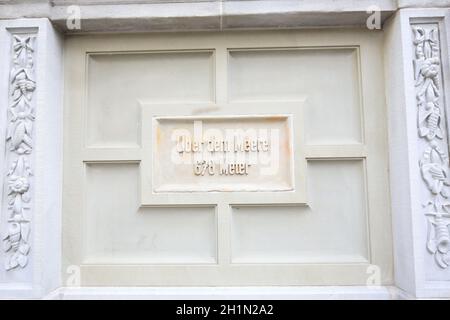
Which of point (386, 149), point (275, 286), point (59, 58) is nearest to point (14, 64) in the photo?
point (59, 58)

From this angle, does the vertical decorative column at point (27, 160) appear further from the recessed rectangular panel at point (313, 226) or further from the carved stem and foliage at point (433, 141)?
the carved stem and foliage at point (433, 141)

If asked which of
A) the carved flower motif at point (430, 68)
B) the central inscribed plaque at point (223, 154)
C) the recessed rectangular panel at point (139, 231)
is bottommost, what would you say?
the recessed rectangular panel at point (139, 231)

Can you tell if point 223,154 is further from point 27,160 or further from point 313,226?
point 27,160

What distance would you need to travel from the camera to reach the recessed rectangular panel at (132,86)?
2383 mm

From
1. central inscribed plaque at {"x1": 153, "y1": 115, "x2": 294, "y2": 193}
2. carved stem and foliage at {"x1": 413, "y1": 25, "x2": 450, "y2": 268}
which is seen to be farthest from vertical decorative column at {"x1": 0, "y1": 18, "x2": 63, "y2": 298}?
carved stem and foliage at {"x1": 413, "y1": 25, "x2": 450, "y2": 268}

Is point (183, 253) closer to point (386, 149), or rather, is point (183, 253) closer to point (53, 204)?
point (53, 204)

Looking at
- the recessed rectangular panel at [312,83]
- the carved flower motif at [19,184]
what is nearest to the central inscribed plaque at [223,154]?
the recessed rectangular panel at [312,83]

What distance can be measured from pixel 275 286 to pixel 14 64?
2046mm

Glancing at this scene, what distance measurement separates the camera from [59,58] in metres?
2.36

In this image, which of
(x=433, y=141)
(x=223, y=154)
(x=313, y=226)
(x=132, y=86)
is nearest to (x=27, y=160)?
(x=132, y=86)

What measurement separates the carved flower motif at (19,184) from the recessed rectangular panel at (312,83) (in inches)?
52.1

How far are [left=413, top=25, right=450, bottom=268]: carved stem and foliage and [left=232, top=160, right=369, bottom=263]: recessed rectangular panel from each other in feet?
1.22

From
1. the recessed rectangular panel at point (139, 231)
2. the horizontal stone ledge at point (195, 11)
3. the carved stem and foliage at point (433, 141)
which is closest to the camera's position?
the carved stem and foliage at point (433, 141)

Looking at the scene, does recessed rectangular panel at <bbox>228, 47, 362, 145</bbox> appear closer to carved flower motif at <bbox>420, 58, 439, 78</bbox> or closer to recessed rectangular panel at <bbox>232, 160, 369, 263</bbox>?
recessed rectangular panel at <bbox>232, 160, 369, 263</bbox>
